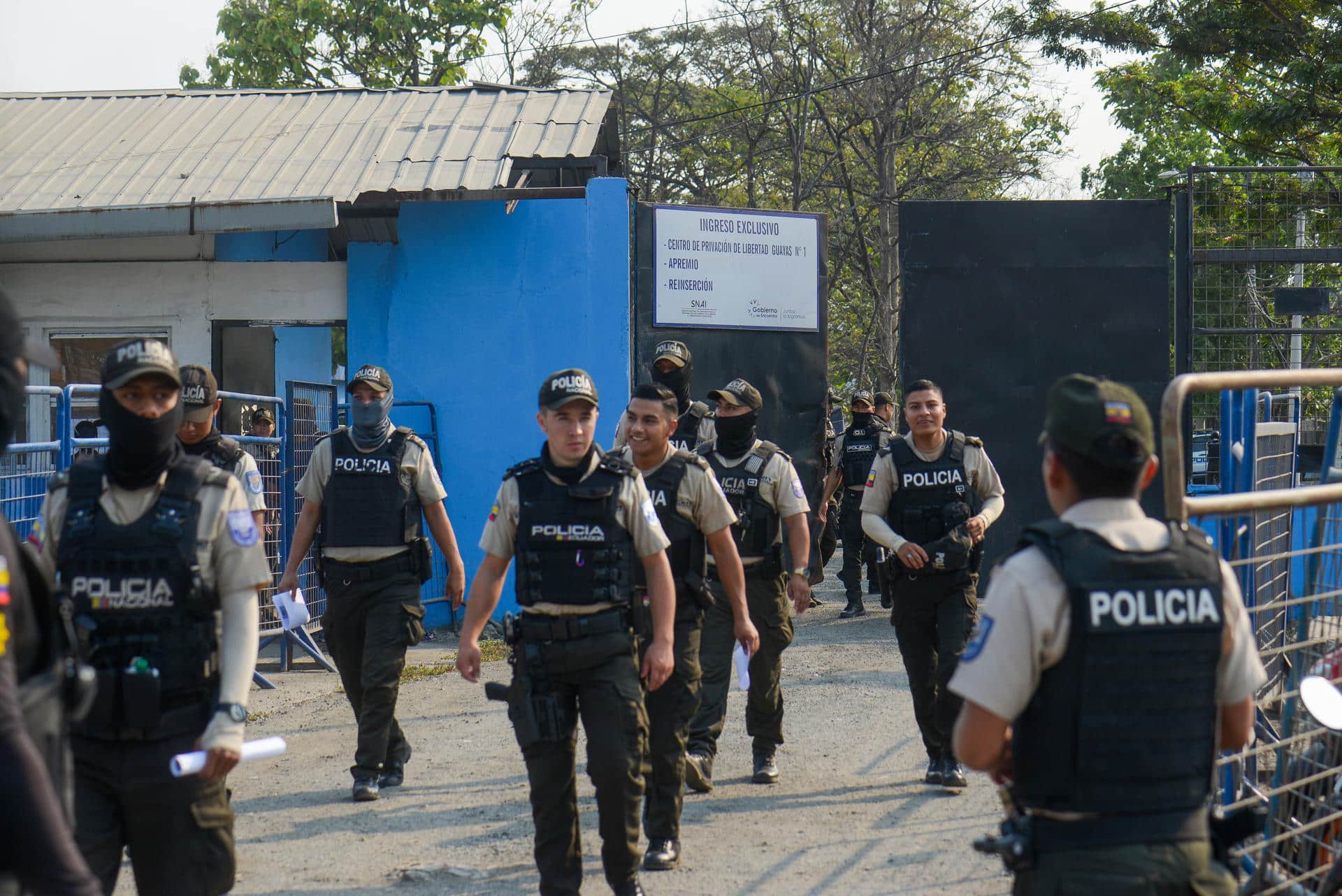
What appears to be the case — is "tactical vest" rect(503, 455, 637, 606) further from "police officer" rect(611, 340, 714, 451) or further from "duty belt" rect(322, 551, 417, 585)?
"police officer" rect(611, 340, 714, 451)

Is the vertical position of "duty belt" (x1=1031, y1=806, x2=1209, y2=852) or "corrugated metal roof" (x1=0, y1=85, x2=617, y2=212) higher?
"corrugated metal roof" (x1=0, y1=85, x2=617, y2=212)

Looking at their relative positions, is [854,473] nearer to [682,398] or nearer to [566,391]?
[682,398]

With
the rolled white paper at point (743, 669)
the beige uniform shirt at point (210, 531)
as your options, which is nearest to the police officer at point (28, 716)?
the beige uniform shirt at point (210, 531)

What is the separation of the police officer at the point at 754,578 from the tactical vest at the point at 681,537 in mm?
788

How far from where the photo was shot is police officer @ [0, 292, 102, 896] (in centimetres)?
233

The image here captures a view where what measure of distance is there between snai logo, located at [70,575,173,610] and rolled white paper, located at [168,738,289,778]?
420 millimetres

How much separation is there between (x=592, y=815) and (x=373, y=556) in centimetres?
171

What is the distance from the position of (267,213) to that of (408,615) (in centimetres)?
546

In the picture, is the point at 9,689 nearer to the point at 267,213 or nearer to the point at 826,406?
the point at 267,213

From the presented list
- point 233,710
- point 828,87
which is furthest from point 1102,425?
point 828,87

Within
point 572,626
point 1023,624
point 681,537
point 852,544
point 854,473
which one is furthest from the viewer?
point 852,544

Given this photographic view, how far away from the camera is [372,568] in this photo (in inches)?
272

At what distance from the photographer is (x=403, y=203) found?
40.5 feet

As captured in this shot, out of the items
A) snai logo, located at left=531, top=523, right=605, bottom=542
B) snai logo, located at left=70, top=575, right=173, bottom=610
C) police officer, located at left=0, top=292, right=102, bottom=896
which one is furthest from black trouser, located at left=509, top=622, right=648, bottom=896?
police officer, located at left=0, top=292, right=102, bottom=896
